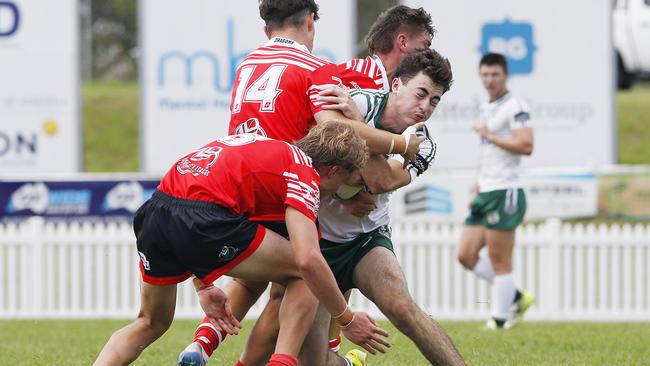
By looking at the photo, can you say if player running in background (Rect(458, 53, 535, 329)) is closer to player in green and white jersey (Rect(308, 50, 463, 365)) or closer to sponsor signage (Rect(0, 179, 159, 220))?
player in green and white jersey (Rect(308, 50, 463, 365))

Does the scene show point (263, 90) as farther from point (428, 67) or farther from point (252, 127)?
point (428, 67)

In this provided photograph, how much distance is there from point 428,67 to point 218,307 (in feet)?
5.00

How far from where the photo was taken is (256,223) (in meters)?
5.34

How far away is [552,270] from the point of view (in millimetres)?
12758

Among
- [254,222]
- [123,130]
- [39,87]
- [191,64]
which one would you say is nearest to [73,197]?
[39,87]

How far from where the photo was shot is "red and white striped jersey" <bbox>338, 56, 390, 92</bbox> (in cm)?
613

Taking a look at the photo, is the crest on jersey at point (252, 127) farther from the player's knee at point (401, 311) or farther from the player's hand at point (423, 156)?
the player's knee at point (401, 311)

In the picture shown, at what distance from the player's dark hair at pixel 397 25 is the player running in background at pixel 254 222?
4.07ft

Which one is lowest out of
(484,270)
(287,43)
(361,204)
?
(484,270)

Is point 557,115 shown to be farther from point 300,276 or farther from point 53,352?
point 300,276

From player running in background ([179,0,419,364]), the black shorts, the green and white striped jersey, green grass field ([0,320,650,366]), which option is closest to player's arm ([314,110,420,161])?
player running in background ([179,0,419,364])

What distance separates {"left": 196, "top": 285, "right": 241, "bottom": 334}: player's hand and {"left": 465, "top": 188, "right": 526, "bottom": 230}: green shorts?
486 centimetres

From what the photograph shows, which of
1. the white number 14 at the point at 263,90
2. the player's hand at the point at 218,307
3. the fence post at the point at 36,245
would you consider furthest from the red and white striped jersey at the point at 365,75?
the fence post at the point at 36,245

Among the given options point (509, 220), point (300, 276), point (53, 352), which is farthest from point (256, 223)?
point (509, 220)
